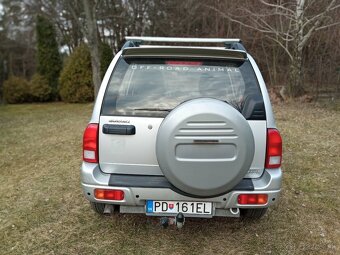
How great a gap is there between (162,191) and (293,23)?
10.2 metres

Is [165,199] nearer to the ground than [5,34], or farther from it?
nearer to the ground

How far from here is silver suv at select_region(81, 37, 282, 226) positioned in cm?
228

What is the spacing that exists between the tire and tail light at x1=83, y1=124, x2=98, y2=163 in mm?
1502

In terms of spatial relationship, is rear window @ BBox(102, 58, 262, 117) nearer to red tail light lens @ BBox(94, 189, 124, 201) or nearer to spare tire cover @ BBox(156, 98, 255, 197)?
spare tire cover @ BBox(156, 98, 255, 197)

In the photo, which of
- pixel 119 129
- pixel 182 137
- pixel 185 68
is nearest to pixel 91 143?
pixel 119 129

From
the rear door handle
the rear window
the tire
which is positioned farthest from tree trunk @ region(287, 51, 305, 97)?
the rear door handle

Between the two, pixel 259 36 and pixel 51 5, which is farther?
pixel 51 5

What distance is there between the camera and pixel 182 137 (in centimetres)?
226

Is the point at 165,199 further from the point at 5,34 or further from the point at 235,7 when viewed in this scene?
the point at 5,34

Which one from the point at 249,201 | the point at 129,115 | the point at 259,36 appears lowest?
the point at 249,201

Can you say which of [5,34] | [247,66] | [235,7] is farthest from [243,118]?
[5,34]

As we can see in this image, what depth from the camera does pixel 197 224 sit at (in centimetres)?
321

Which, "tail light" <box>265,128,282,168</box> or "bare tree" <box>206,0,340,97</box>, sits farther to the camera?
"bare tree" <box>206,0,340,97</box>

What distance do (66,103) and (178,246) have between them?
15.8 meters
